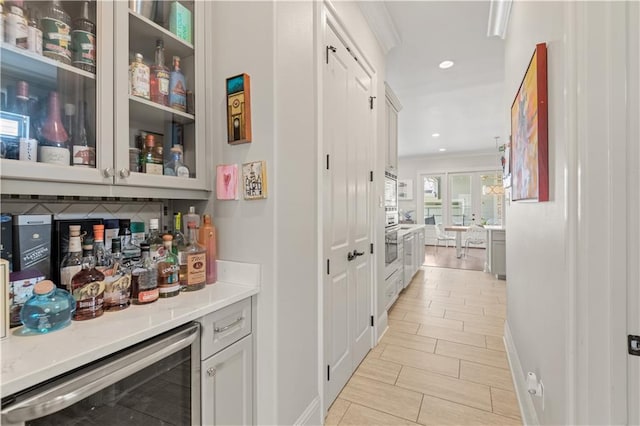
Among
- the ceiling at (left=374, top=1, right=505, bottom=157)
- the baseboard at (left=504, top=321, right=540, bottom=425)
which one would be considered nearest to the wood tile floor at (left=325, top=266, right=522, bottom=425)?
the baseboard at (left=504, top=321, right=540, bottom=425)

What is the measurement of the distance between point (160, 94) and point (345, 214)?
1311 mm

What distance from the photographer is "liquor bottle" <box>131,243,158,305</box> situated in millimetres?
1109

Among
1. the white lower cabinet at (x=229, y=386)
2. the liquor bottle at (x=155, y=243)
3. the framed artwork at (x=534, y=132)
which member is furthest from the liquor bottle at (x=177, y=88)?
the framed artwork at (x=534, y=132)

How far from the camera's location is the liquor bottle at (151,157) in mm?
1248

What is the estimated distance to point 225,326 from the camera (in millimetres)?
1150

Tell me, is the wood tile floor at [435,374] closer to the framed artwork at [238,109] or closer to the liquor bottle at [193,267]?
the liquor bottle at [193,267]

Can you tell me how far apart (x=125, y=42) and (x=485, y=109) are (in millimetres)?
5367

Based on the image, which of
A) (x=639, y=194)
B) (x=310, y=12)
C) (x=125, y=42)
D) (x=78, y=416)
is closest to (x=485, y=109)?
(x=310, y=12)

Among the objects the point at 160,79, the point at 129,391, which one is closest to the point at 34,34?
the point at 160,79

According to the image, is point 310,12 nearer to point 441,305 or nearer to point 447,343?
point 447,343

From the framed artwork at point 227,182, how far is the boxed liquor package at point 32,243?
0.63 m

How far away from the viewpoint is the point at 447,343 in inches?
A: 105

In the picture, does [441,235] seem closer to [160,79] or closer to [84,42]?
[160,79]

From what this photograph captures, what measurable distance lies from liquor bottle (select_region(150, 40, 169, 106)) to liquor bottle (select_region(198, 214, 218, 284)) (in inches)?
22.7
